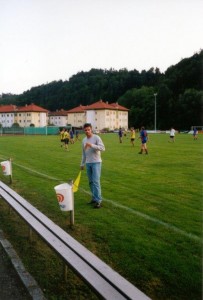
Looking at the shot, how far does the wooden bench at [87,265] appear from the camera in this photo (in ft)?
10.7

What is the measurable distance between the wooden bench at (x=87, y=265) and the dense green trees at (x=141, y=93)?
80.1 meters

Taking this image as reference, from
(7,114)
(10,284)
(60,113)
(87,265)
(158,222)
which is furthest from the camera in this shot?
(60,113)

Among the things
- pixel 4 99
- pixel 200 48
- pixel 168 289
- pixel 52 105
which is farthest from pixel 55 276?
pixel 4 99

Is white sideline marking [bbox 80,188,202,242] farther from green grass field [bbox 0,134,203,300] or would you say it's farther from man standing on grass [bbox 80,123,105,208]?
man standing on grass [bbox 80,123,105,208]

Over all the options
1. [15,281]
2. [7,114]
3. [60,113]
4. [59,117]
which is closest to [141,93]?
[60,113]

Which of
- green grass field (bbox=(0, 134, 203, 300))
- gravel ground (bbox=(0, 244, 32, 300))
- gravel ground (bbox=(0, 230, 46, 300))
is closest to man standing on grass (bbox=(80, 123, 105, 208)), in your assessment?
green grass field (bbox=(0, 134, 203, 300))

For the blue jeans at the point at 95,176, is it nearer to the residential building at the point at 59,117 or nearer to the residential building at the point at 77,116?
the residential building at the point at 77,116

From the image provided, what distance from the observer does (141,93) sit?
352ft

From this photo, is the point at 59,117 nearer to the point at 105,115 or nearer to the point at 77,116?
the point at 77,116

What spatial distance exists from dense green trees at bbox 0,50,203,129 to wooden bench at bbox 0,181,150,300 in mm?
80113

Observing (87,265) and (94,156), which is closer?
(87,265)

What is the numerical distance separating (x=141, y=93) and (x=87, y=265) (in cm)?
10606

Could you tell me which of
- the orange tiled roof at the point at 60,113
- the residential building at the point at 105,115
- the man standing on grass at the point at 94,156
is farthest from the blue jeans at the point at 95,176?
the orange tiled roof at the point at 60,113

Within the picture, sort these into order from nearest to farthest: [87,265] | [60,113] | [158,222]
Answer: [87,265], [158,222], [60,113]
